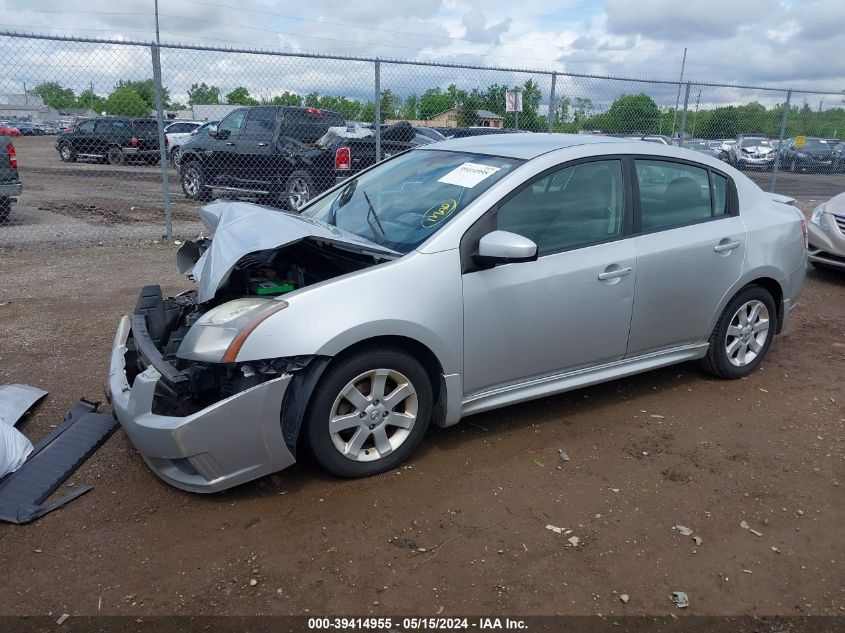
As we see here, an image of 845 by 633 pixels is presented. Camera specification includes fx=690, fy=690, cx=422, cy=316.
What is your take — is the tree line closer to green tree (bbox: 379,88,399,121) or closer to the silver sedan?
green tree (bbox: 379,88,399,121)

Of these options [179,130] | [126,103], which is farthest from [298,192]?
[179,130]

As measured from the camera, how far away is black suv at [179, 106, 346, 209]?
11.1m

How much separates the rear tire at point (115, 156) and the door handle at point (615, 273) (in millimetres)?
14354

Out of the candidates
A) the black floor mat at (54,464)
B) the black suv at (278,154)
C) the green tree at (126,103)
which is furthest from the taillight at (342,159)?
the black floor mat at (54,464)

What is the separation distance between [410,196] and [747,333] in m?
2.70

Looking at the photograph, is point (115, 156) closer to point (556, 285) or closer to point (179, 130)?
point (179, 130)

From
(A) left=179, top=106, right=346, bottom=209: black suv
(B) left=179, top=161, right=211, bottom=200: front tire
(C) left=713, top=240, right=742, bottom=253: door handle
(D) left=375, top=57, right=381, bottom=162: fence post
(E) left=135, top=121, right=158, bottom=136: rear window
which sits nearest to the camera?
(C) left=713, top=240, right=742, bottom=253: door handle

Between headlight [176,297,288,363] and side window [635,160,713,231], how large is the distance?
2.42 meters

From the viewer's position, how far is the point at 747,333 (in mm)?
4988

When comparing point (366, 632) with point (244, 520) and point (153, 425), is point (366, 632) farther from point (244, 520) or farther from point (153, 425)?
point (153, 425)

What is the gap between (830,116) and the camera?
16.9 m

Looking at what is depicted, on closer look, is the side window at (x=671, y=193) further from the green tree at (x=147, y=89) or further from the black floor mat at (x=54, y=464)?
the green tree at (x=147, y=89)

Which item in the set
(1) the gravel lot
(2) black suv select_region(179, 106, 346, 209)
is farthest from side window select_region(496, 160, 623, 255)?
(2) black suv select_region(179, 106, 346, 209)

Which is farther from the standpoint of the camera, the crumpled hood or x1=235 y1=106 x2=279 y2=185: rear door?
x1=235 y1=106 x2=279 y2=185: rear door
